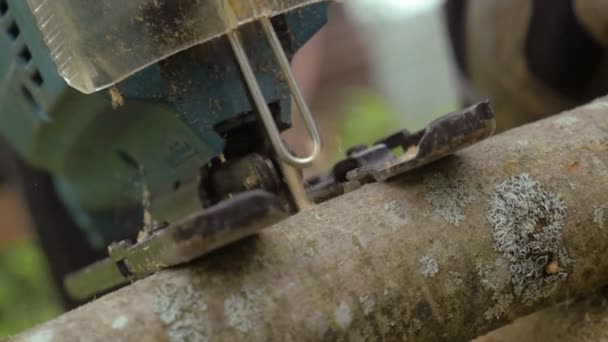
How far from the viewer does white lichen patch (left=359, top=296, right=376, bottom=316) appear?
53 cm

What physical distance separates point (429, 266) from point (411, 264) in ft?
0.05

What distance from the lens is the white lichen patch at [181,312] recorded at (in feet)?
1.61

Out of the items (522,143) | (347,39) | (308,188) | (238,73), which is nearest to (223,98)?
(238,73)

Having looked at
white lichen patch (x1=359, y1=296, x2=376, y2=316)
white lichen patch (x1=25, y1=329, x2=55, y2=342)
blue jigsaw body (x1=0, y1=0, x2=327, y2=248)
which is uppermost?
blue jigsaw body (x1=0, y1=0, x2=327, y2=248)

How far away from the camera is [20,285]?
200cm

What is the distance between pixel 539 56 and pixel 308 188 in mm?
684

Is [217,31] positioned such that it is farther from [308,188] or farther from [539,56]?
[539,56]

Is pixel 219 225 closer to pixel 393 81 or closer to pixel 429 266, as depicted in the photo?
pixel 429 266

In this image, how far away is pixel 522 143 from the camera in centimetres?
63

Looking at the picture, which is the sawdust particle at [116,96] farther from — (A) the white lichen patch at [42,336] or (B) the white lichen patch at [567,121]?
(B) the white lichen patch at [567,121]

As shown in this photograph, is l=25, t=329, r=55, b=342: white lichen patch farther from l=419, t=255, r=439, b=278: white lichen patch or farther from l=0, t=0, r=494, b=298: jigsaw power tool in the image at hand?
l=419, t=255, r=439, b=278: white lichen patch

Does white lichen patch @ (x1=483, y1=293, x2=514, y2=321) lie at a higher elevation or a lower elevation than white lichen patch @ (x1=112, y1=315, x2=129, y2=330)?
lower

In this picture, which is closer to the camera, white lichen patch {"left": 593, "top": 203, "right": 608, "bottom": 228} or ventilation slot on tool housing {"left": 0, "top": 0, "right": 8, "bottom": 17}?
white lichen patch {"left": 593, "top": 203, "right": 608, "bottom": 228}

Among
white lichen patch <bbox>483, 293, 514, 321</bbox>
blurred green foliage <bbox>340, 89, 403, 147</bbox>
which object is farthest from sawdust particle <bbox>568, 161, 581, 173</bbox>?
blurred green foliage <bbox>340, 89, 403, 147</bbox>
